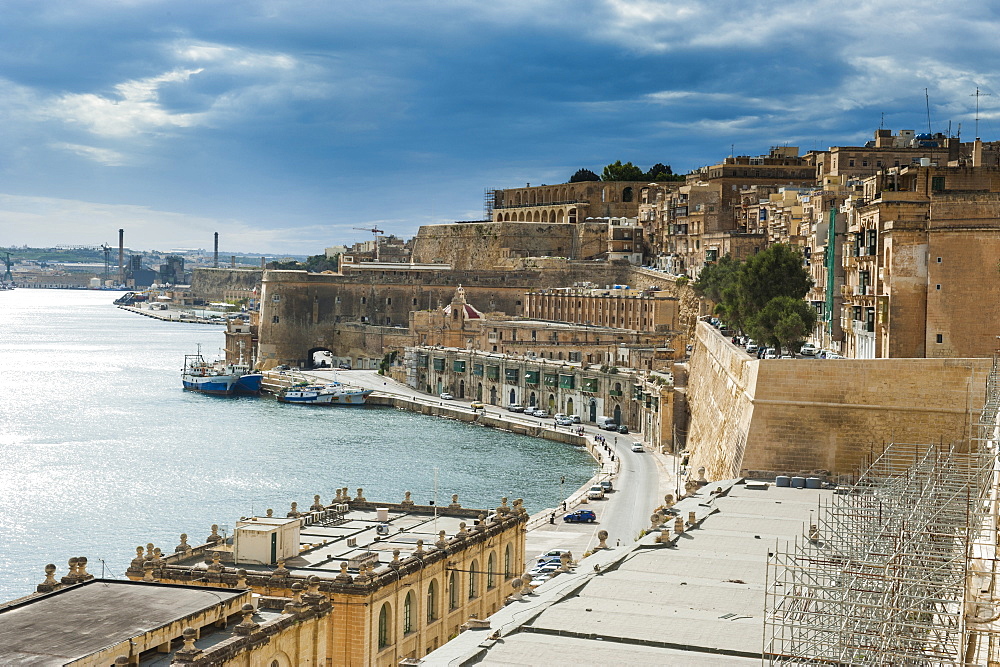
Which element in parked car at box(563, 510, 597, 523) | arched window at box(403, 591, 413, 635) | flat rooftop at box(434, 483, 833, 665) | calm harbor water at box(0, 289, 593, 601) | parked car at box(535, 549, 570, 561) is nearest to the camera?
flat rooftop at box(434, 483, 833, 665)

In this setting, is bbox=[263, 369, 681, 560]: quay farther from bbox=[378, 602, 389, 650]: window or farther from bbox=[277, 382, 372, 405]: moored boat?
bbox=[378, 602, 389, 650]: window

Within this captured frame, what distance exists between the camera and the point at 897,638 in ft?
42.0

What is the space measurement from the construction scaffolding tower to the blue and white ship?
51.0 metres

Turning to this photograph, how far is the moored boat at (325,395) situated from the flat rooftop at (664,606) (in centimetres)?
4077

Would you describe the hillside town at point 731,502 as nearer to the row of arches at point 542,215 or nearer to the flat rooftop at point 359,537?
the flat rooftop at point 359,537

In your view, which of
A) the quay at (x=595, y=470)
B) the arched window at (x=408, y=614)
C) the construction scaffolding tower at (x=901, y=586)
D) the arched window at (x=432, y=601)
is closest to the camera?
the construction scaffolding tower at (x=901, y=586)

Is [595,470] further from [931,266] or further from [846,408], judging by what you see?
[846,408]

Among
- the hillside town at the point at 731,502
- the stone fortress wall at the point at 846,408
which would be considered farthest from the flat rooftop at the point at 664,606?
the stone fortress wall at the point at 846,408

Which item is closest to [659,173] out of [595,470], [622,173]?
[622,173]

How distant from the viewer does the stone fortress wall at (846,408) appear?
81.0 feet

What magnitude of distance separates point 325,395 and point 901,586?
50.6 m

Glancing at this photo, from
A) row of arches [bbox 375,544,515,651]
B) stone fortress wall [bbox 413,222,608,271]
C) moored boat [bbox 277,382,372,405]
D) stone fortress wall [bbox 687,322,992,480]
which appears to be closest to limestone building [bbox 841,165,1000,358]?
stone fortress wall [bbox 687,322,992,480]

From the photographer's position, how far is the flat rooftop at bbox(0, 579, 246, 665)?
1205cm

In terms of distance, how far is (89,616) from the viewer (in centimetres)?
1312
